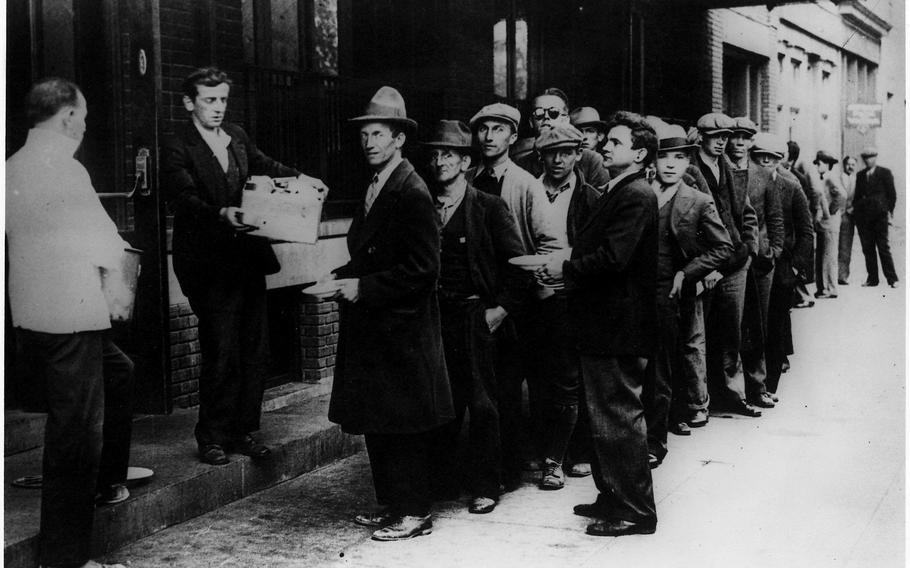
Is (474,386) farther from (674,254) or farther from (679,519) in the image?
(674,254)

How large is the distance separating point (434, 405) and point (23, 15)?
9.64 feet

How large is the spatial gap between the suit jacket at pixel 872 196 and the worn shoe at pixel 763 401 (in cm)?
422

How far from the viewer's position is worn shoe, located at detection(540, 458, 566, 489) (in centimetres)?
570

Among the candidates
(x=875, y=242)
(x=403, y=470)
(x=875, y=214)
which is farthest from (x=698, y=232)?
(x=875, y=242)

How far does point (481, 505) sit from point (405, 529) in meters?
0.54

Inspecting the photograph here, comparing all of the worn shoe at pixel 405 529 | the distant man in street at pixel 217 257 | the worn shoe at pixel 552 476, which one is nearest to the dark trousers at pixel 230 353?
the distant man in street at pixel 217 257

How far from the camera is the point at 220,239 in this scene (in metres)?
5.36

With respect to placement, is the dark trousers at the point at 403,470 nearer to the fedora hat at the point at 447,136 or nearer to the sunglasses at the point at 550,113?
the fedora hat at the point at 447,136

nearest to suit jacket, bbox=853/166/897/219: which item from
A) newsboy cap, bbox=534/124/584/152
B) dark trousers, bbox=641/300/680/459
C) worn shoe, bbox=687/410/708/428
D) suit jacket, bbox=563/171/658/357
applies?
worn shoe, bbox=687/410/708/428

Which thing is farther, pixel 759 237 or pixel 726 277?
pixel 759 237

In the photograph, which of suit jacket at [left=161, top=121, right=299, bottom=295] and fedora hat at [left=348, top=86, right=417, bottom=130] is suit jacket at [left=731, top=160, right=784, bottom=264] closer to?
fedora hat at [left=348, top=86, right=417, bottom=130]

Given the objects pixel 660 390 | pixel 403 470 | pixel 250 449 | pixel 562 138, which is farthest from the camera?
pixel 660 390

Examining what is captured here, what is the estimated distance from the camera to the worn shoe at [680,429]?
696 cm

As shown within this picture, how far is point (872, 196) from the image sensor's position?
1161 centimetres
